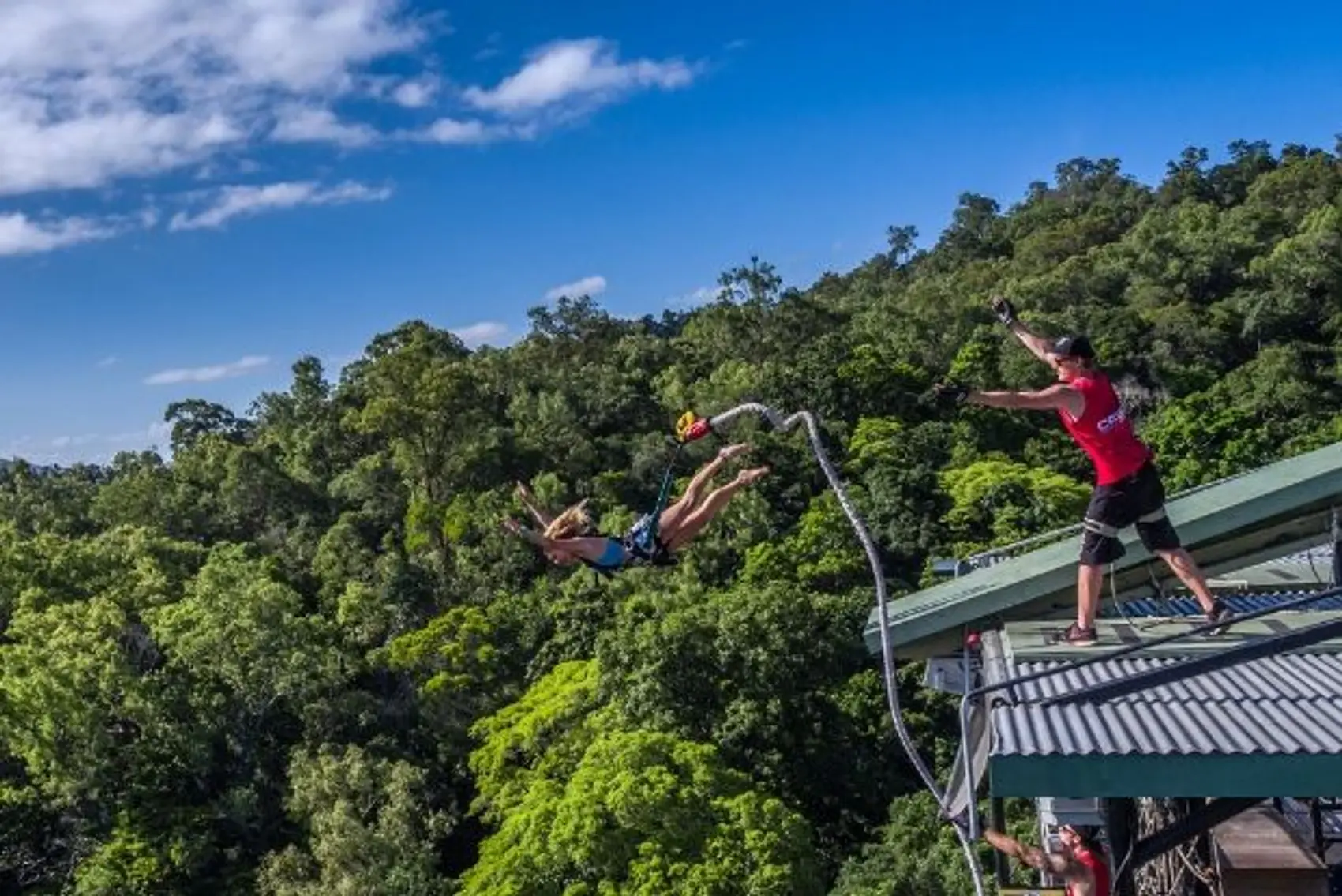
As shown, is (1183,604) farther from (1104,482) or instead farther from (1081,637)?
(1104,482)

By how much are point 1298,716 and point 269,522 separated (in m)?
34.8

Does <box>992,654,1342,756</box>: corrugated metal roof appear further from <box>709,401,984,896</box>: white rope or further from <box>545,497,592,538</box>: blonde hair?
<box>545,497,592,538</box>: blonde hair

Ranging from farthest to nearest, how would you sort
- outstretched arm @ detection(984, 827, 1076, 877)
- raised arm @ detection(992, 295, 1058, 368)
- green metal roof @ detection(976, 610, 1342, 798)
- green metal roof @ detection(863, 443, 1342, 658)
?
green metal roof @ detection(863, 443, 1342, 658) → raised arm @ detection(992, 295, 1058, 368) → outstretched arm @ detection(984, 827, 1076, 877) → green metal roof @ detection(976, 610, 1342, 798)

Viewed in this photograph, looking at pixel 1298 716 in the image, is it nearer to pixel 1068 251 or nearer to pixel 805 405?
pixel 805 405

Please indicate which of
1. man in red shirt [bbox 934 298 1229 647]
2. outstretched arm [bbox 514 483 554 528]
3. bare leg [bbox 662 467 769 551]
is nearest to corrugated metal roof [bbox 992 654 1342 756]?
man in red shirt [bbox 934 298 1229 647]

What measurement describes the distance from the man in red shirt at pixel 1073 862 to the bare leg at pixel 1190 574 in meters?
1.28

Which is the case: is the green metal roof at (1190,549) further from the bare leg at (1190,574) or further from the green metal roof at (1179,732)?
the green metal roof at (1179,732)

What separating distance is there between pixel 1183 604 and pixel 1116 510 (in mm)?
2334

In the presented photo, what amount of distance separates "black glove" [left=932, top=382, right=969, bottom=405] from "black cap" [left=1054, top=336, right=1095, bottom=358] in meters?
0.80

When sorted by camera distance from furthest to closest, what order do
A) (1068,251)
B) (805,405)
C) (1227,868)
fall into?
(1068,251) → (805,405) → (1227,868)

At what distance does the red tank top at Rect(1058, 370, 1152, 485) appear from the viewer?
4.79 metres

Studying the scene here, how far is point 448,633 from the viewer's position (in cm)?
2488

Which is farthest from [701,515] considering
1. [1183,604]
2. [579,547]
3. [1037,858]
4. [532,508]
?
[1183,604]

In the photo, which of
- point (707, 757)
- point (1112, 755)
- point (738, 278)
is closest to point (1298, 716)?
point (1112, 755)
